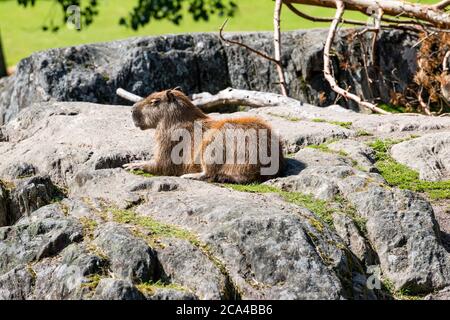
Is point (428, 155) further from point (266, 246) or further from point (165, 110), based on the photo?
point (266, 246)

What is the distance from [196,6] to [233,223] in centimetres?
1178

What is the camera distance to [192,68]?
13500mm

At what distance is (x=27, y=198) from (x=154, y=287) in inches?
93.7

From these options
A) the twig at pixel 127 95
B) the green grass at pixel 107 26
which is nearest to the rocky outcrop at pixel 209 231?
the twig at pixel 127 95

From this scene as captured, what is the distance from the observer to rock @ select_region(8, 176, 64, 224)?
8.05m

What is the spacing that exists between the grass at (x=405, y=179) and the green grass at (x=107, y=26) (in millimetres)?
11598

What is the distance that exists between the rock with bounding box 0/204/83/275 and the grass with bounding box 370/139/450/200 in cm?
342

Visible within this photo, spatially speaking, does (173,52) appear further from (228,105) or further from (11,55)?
(11,55)

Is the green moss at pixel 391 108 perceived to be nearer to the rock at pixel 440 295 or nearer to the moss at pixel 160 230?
the rock at pixel 440 295

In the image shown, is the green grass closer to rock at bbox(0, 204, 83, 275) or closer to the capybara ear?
the capybara ear

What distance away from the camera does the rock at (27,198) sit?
8047 millimetres
